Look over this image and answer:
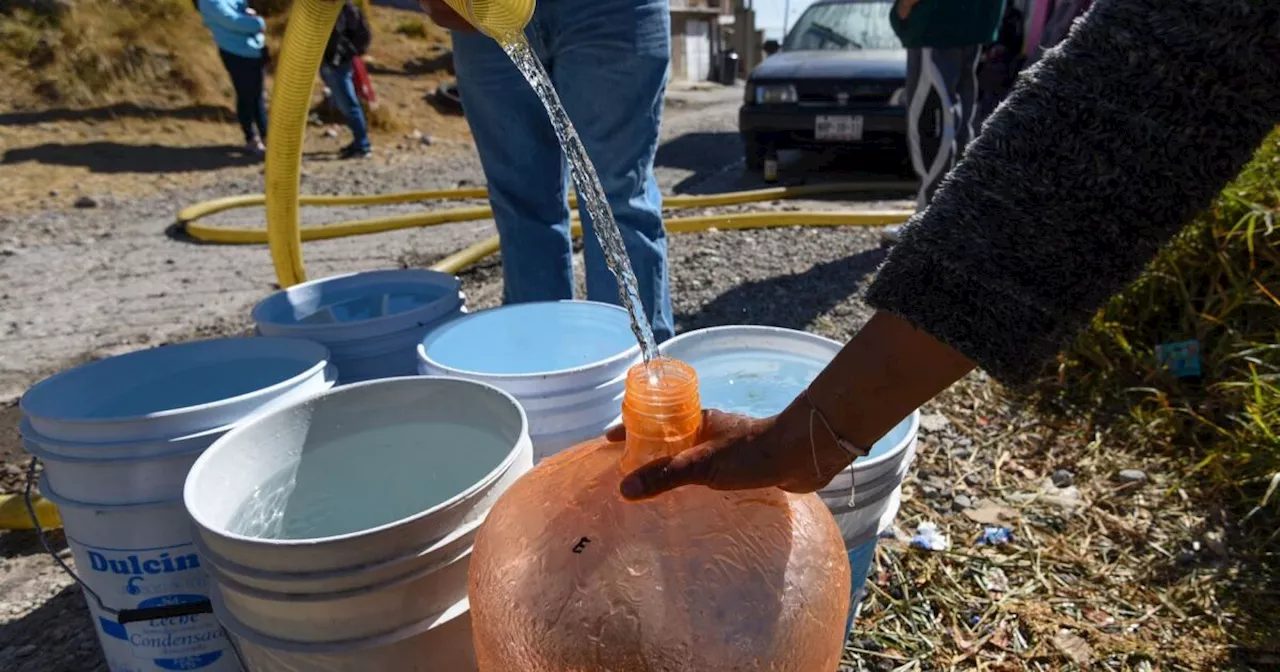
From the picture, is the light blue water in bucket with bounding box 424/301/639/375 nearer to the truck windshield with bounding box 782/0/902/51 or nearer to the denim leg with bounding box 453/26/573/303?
the denim leg with bounding box 453/26/573/303

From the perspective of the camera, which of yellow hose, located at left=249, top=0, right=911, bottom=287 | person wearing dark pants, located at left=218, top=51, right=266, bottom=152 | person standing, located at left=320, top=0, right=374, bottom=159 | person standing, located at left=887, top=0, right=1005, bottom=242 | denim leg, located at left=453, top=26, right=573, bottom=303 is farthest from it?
person standing, located at left=320, top=0, right=374, bottom=159

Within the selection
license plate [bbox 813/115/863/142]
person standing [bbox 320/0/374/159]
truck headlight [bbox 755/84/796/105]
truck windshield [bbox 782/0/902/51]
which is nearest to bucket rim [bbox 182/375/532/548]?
license plate [bbox 813/115/863/142]

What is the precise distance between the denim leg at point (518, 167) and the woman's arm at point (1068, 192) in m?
1.65

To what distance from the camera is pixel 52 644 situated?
1.79 meters

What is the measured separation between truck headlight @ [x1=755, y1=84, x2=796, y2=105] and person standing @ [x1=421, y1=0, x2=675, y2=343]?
4.72 metres

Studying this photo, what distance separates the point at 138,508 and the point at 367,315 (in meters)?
0.95

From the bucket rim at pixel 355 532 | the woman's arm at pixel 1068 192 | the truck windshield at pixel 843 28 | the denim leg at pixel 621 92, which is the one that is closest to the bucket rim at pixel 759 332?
the bucket rim at pixel 355 532

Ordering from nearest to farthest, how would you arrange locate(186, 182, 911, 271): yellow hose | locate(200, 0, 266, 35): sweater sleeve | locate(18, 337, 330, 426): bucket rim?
1. locate(18, 337, 330, 426): bucket rim
2. locate(186, 182, 911, 271): yellow hose
3. locate(200, 0, 266, 35): sweater sleeve

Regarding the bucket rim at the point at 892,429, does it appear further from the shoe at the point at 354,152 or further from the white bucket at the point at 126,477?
the shoe at the point at 354,152

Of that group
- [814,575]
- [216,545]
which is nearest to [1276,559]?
[814,575]

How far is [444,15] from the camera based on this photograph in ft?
6.13

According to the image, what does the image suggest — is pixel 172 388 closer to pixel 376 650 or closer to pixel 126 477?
pixel 126 477

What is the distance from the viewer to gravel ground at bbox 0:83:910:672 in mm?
1982

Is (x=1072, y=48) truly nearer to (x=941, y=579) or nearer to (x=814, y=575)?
(x=814, y=575)
